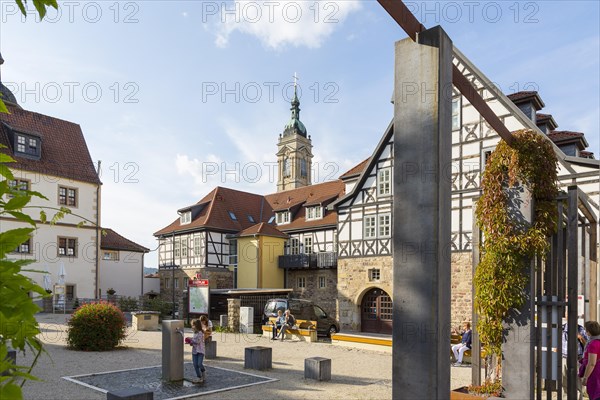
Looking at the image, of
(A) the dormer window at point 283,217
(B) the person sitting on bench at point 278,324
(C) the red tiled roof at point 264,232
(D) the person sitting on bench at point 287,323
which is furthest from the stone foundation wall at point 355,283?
(A) the dormer window at point 283,217

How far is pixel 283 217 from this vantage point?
37.3 meters

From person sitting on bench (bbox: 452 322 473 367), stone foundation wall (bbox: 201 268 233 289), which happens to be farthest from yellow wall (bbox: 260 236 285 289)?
person sitting on bench (bbox: 452 322 473 367)

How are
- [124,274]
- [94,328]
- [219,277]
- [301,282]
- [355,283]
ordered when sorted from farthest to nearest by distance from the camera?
[124,274] < [219,277] < [301,282] < [355,283] < [94,328]

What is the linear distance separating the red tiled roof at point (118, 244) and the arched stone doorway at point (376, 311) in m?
20.6

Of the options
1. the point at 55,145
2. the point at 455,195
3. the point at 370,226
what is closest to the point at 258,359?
the point at 455,195

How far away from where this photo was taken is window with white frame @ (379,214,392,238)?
958 inches

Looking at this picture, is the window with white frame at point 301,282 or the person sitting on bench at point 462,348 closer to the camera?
the person sitting on bench at point 462,348

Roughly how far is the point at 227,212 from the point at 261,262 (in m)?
6.31

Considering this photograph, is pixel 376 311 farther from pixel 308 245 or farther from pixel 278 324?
pixel 308 245

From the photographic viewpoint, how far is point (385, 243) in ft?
80.9

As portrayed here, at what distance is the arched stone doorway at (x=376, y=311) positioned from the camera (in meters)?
24.9

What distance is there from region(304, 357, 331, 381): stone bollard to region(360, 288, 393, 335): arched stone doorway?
45.0ft

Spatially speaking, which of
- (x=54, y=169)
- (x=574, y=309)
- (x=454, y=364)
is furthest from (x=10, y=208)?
(x=54, y=169)

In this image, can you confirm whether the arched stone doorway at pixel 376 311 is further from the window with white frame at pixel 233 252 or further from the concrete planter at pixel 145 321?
the window with white frame at pixel 233 252
